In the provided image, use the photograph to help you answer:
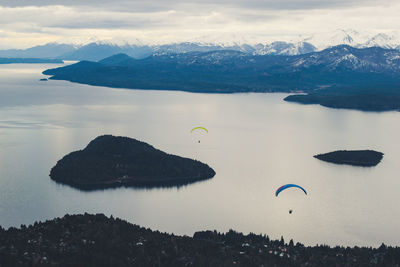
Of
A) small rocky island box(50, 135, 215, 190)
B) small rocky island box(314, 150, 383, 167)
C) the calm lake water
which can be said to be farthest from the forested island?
small rocky island box(314, 150, 383, 167)

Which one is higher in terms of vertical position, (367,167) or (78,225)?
(367,167)

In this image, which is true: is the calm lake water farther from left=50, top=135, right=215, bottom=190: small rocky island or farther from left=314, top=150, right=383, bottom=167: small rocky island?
left=50, top=135, right=215, bottom=190: small rocky island

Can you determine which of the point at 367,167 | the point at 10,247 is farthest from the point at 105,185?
the point at 367,167

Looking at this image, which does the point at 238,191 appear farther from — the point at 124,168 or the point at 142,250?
the point at 142,250

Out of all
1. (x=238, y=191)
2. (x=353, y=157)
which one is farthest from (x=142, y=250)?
(x=353, y=157)

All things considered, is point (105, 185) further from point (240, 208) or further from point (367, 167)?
point (367, 167)

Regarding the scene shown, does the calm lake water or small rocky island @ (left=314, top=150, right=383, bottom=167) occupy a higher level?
small rocky island @ (left=314, top=150, right=383, bottom=167)

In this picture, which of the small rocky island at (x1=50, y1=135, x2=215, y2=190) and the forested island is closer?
the forested island

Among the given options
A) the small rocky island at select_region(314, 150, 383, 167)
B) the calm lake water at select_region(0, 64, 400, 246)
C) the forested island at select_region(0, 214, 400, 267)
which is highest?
the small rocky island at select_region(314, 150, 383, 167)
